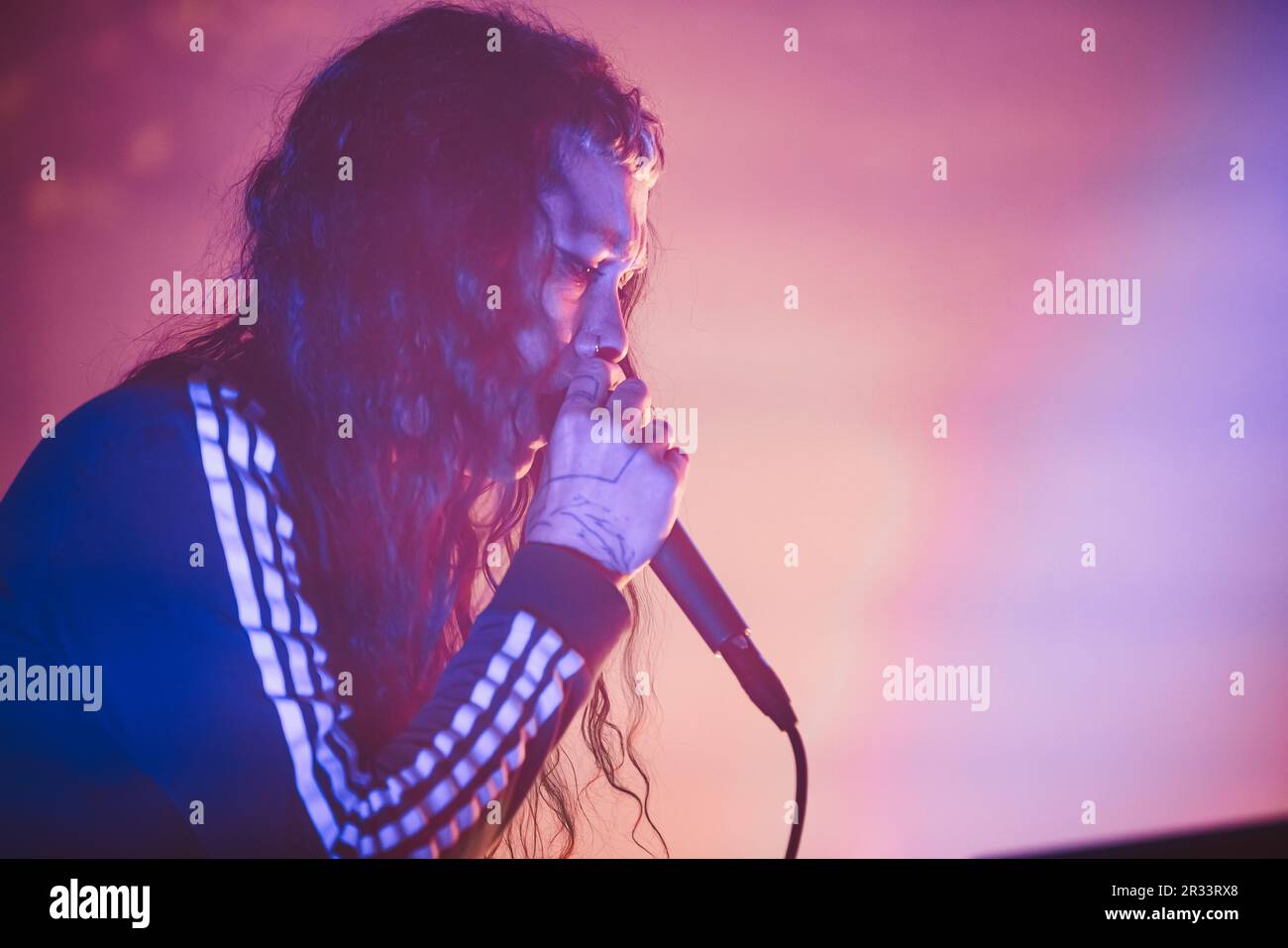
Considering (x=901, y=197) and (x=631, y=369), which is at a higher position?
(x=901, y=197)

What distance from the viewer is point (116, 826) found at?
1691 millimetres

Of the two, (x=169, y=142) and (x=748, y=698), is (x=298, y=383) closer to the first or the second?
(x=169, y=142)

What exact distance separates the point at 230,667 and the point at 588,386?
727 millimetres

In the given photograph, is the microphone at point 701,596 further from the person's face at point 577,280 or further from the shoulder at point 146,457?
the shoulder at point 146,457

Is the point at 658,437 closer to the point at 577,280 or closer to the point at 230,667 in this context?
the point at 577,280

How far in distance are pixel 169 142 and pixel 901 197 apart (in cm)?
135

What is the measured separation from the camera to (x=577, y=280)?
180 centimetres

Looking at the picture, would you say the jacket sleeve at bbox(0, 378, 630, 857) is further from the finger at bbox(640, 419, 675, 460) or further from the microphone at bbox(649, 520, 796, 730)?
the finger at bbox(640, 419, 675, 460)

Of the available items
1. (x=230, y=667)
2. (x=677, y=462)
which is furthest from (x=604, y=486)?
(x=230, y=667)

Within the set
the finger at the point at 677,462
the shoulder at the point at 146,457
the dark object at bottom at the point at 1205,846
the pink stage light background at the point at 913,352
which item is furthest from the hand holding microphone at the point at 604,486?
the dark object at bottom at the point at 1205,846
